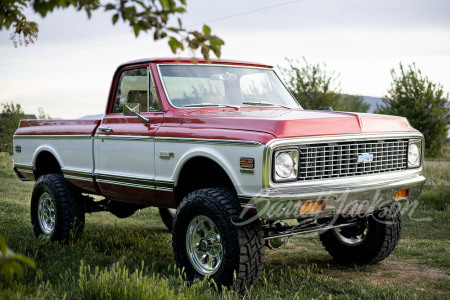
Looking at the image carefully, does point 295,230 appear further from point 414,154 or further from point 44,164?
point 44,164

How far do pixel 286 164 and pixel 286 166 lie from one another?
0.05 ft

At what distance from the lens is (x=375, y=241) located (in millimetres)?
5645

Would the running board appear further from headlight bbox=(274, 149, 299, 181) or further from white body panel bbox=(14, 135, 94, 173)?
white body panel bbox=(14, 135, 94, 173)

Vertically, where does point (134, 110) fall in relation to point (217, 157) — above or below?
above

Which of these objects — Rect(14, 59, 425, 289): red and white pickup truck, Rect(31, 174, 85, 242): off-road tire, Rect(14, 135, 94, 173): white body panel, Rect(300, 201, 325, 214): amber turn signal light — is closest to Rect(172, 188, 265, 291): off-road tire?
Rect(14, 59, 425, 289): red and white pickup truck

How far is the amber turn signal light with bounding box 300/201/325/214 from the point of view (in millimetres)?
4148

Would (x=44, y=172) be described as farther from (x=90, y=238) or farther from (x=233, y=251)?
(x=233, y=251)

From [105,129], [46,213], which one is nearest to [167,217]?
[46,213]

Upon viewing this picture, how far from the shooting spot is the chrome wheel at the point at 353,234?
579 centimetres

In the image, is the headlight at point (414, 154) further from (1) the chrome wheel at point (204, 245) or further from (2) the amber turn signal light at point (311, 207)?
(1) the chrome wheel at point (204, 245)

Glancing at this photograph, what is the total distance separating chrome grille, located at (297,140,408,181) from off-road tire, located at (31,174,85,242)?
125 inches

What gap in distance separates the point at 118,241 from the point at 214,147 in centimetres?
275

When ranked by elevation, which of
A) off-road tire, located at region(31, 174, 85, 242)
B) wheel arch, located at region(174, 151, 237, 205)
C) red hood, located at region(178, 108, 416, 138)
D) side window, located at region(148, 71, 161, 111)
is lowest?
off-road tire, located at region(31, 174, 85, 242)

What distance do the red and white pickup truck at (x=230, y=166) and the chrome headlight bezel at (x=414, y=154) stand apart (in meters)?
0.01
